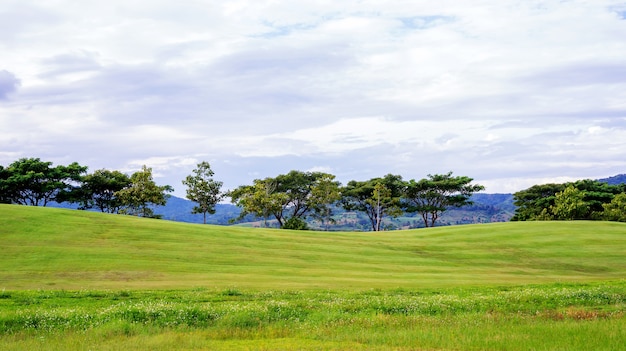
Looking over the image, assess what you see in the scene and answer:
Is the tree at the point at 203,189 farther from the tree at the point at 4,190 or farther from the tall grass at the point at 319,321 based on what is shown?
the tall grass at the point at 319,321

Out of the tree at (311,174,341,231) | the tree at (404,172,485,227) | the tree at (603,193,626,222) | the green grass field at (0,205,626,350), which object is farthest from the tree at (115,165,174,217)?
the tree at (603,193,626,222)

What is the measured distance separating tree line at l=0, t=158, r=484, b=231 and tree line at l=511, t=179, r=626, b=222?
15768mm

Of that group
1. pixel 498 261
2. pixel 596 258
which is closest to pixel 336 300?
pixel 498 261

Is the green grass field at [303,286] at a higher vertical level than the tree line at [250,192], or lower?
lower

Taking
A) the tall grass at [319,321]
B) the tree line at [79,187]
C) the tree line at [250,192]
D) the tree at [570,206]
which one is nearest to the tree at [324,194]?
the tree line at [250,192]

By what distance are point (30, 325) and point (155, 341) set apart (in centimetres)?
585

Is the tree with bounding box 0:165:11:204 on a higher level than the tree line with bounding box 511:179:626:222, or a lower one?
higher

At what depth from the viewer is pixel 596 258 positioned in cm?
5216

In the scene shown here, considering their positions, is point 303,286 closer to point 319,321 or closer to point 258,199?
point 319,321

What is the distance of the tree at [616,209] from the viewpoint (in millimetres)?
105688

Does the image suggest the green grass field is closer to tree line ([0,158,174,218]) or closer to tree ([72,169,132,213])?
tree line ([0,158,174,218])

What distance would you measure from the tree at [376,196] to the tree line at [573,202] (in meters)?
30.2

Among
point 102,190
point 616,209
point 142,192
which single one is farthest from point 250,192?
point 616,209

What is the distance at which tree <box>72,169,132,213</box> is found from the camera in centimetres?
11056
